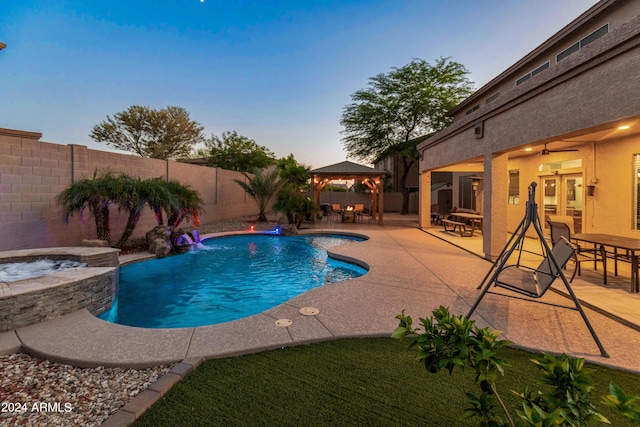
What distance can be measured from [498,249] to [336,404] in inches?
275

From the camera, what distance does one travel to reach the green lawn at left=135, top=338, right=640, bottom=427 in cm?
227

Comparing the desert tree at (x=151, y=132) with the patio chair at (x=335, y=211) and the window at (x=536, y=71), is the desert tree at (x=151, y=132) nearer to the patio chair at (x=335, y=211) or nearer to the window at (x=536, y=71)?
the patio chair at (x=335, y=211)

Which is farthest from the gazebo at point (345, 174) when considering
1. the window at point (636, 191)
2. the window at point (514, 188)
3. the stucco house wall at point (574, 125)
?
the window at point (636, 191)

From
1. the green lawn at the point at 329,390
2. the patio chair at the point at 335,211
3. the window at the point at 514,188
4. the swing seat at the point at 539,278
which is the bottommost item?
the green lawn at the point at 329,390

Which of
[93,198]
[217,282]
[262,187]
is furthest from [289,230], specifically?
[93,198]

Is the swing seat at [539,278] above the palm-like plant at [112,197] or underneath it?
underneath

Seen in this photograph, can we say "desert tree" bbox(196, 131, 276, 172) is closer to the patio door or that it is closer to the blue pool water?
the blue pool water

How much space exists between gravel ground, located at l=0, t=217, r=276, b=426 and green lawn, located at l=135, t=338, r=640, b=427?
0.41 metres

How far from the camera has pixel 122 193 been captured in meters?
8.23

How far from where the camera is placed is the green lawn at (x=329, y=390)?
2.27 m

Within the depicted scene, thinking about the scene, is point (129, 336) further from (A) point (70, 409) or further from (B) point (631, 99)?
(B) point (631, 99)

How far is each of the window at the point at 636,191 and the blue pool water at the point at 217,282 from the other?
243 inches

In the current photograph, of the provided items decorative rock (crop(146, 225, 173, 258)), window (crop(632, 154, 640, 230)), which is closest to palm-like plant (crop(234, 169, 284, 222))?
decorative rock (crop(146, 225, 173, 258))

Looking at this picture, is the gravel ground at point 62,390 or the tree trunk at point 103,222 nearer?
the gravel ground at point 62,390
